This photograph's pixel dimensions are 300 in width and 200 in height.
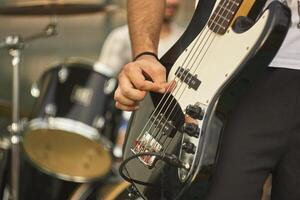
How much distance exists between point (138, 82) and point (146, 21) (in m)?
0.21

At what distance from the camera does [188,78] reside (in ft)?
4.27

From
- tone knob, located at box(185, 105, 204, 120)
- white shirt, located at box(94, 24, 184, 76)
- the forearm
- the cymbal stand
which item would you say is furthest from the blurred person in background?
tone knob, located at box(185, 105, 204, 120)

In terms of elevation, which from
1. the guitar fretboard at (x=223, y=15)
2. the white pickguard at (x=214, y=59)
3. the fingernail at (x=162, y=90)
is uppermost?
the guitar fretboard at (x=223, y=15)

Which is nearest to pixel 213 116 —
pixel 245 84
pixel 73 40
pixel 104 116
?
pixel 245 84

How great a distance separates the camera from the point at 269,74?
1.25 m

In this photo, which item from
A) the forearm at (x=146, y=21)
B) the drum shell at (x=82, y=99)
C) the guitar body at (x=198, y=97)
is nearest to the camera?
the guitar body at (x=198, y=97)

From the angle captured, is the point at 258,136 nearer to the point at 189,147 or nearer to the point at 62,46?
the point at 189,147

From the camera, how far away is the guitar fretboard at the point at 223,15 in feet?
4.08

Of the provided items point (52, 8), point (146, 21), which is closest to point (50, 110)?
point (52, 8)

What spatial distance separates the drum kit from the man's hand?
1574 millimetres

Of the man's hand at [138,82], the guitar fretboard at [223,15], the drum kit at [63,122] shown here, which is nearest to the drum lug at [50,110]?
the drum kit at [63,122]

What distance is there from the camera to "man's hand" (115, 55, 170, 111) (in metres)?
1.31

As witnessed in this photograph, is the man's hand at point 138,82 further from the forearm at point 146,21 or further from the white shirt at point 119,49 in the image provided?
the white shirt at point 119,49

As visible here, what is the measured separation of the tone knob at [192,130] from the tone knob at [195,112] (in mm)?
17
